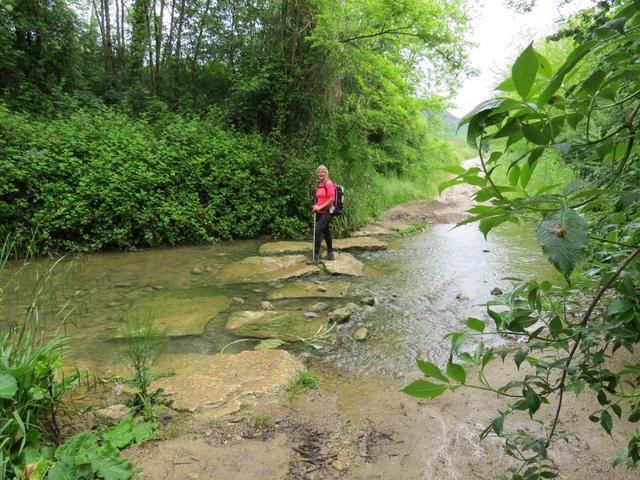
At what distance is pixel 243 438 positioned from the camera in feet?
8.57

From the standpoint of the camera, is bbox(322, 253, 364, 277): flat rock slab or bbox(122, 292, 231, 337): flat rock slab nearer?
bbox(122, 292, 231, 337): flat rock slab

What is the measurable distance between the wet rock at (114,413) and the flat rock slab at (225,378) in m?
0.34

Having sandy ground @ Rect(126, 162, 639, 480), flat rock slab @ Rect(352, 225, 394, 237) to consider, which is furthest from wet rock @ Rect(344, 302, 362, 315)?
flat rock slab @ Rect(352, 225, 394, 237)

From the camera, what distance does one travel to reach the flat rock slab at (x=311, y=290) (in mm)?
6051

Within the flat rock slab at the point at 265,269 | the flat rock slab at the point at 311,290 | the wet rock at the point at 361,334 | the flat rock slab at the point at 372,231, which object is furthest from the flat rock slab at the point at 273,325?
the flat rock slab at the point at 372,231

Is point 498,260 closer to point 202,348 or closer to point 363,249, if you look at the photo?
point 363,249

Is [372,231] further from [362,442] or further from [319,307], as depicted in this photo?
[362,442]

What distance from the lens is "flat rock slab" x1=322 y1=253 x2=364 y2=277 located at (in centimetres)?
730

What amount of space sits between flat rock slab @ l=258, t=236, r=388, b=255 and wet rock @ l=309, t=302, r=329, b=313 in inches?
125

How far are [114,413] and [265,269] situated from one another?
4624 mm

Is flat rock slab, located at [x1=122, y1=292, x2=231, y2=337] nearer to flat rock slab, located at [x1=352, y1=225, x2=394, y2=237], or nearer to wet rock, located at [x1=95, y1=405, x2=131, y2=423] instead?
wet rock, located at [x1=95, y1=405, x2=131, y2=423]

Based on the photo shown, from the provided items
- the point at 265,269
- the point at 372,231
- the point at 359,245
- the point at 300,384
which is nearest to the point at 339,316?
the point at 300,384

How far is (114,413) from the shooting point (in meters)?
2.75

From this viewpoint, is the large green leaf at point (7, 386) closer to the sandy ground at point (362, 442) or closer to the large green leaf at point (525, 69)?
the sandy ground at point (362, 442)
